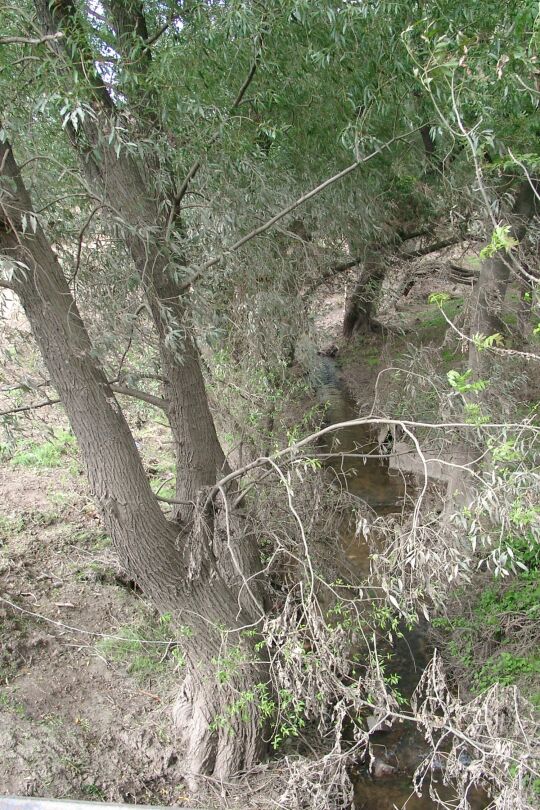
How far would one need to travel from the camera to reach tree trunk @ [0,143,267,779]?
13.2 feet

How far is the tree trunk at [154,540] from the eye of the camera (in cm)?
402

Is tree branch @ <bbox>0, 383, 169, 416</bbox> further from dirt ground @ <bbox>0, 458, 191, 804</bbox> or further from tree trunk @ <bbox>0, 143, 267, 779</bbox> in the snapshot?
dirt ground @ <bbox>0, 458, 191, 804</bbox>

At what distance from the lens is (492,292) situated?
7.25 meters

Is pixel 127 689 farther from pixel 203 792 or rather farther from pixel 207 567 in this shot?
pixel 207 567

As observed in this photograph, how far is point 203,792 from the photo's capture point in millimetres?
4871

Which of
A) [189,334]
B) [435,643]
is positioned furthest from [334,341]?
[189,334]

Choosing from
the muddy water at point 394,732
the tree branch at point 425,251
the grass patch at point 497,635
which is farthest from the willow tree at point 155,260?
the tree branch at point 425,251

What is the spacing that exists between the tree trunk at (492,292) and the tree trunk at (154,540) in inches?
149

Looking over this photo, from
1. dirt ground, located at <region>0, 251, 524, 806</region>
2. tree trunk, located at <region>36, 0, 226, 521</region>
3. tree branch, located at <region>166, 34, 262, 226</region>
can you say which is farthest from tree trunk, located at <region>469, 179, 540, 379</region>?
dirt ground, located at <region>0, 251, 524, 806</region>

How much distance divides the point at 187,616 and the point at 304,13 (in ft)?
15.0

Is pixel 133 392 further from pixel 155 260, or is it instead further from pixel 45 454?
pixel 45 454

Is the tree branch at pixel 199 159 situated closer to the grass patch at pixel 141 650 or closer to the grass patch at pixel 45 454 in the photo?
the grass patch at pixel 141 650

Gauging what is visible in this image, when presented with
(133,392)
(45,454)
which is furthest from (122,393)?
(45,454)

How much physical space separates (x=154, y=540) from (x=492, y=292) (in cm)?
506
